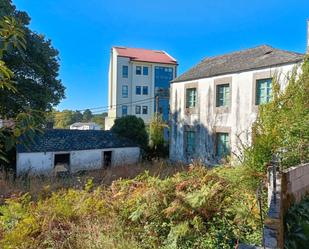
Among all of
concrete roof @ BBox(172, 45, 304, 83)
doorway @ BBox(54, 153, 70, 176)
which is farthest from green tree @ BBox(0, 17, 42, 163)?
doorway @ BBox(54, 153, 70, 176)

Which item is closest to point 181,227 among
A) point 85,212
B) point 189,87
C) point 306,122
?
point 85,212

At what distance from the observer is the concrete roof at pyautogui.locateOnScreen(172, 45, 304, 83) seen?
14.2 m

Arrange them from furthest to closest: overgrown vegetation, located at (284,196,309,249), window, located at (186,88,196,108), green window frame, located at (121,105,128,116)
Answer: green window frame, located at (121,105,128,116) < window, located at (186,88,196,108) < overgrown vegetation, located at (284,196,309,249)

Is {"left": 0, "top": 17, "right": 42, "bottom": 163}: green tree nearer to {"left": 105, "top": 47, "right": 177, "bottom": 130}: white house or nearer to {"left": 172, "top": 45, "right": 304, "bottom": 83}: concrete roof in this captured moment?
{"left": 172, "top": 45, "right": 304, "bottom": 83}: concrete roof

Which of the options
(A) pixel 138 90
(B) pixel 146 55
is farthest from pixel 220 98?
(B) pixel 146 55

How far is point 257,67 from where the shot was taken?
14.9 metres

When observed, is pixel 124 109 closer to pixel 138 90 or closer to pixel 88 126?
pixel 138 90

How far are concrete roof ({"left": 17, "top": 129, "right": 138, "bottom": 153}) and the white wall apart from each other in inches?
13.5

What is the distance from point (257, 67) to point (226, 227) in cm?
1136

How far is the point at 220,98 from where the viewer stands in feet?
57.2

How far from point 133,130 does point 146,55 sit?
23.6 m

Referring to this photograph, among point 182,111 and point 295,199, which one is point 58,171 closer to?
point 182,111

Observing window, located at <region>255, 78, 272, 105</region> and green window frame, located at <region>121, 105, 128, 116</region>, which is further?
green window frame, located at <region>121, 105, 128, 116</region>

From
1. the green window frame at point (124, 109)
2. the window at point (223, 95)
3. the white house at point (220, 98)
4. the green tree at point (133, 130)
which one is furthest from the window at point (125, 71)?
the window at point (223, 95)
